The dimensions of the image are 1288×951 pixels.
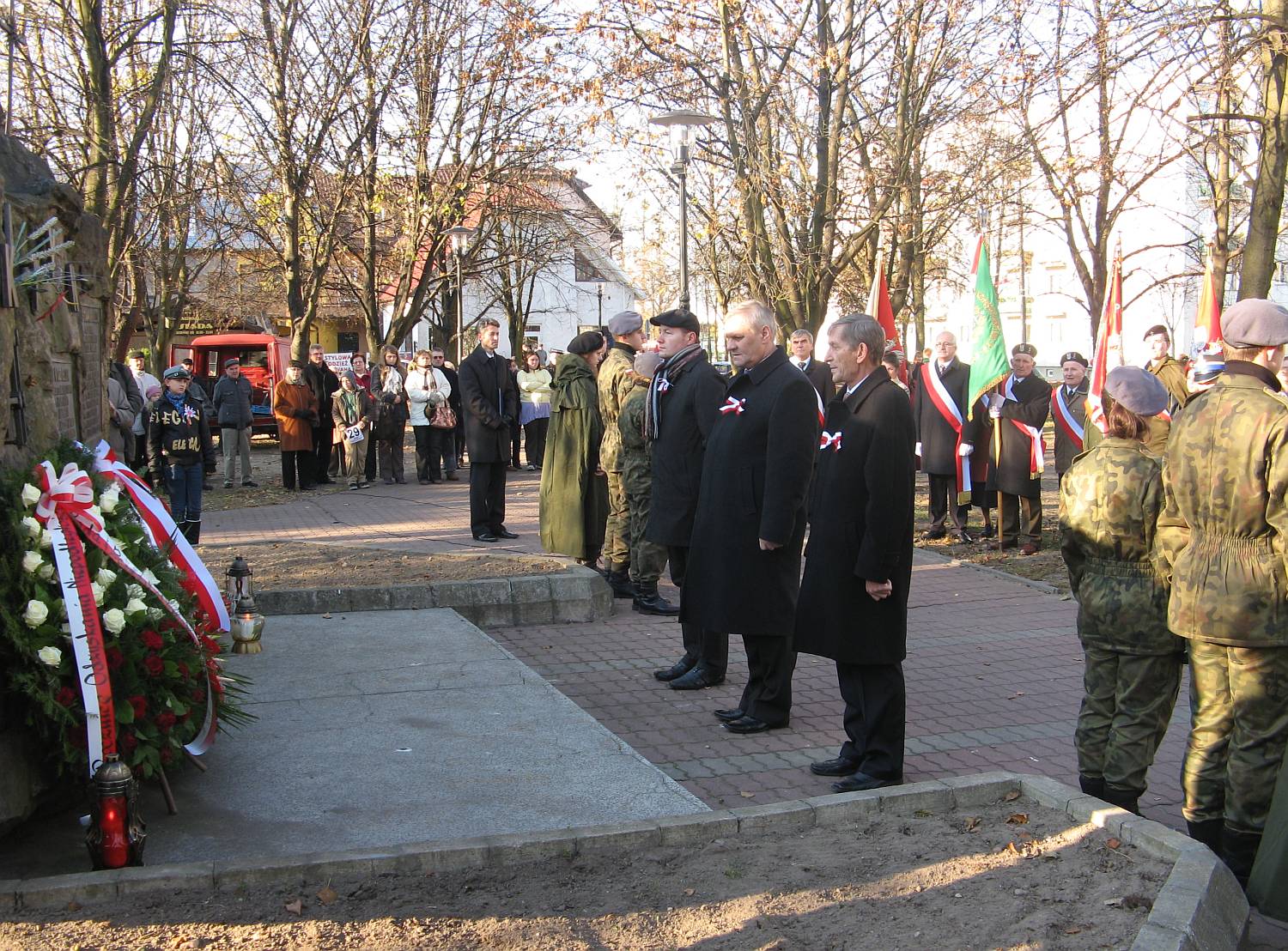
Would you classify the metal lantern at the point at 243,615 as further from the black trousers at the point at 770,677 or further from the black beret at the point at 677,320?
the black trousers at the point at 770,677

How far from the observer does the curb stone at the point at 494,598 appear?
834cm

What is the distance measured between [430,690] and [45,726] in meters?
2.37

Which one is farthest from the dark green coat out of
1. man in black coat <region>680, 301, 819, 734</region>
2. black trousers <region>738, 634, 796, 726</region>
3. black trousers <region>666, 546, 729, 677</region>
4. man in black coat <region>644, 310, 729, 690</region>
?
black trousers <region>738, 634, 796, 726</region>

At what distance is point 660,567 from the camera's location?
8.90 meters

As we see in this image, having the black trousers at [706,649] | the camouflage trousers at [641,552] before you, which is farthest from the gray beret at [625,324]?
the black trousers at [706,649]

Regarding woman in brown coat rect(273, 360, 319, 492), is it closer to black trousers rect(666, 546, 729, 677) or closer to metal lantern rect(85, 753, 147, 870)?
black trousers rect(666, 546, 729, 677)

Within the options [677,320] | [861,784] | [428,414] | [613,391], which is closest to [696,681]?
[861,784]

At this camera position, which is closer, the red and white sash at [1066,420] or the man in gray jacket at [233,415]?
the red and white sash at [1066,420]

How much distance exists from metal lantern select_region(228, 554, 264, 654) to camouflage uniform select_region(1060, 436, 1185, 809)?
4.49 metres

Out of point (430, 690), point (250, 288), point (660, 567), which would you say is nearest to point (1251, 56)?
point (660, 567)

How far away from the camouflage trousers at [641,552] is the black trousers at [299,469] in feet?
32.7

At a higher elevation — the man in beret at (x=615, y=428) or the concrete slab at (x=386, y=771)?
the man in beret at (x=615, y=428)

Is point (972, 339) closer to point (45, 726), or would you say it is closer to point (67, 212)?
point (67, 212)

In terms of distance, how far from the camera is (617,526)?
9.17 meters
